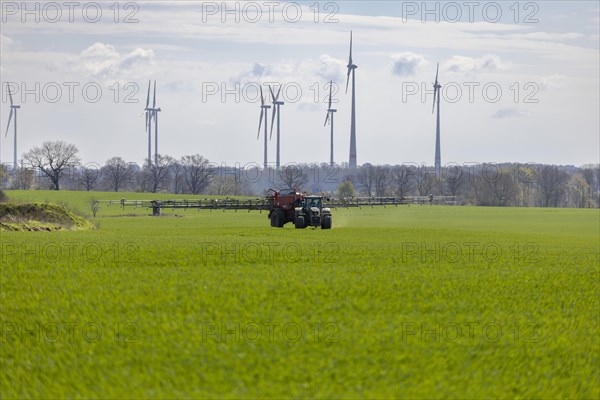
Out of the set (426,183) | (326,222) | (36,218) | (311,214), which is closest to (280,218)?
(326,222)

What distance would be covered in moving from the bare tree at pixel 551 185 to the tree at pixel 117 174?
9362 cm

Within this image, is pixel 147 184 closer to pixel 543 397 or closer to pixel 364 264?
pixel 364 264

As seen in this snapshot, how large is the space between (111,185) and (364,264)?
16683 cm

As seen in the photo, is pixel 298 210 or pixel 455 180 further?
pixel 455 180

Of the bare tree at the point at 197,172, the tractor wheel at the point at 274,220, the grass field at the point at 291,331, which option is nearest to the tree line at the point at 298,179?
the bare tree at the point at 197,172

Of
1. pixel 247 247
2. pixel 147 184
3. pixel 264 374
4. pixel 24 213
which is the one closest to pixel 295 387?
pixel 264 374

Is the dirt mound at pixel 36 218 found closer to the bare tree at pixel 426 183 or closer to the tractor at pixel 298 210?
the tractor at pixel 298 210

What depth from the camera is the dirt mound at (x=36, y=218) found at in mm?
46531

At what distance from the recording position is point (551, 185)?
190125 millimetres

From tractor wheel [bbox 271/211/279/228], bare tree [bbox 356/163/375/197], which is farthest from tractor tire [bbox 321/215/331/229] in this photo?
bare tree [bbox 356/163/375/197]

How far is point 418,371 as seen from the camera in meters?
14.0

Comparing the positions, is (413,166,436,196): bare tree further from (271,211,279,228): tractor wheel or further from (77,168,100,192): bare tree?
(271,211,279,228): tractor wheel

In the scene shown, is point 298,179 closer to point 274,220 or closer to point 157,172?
point 157,172

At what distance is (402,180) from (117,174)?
6071cm
